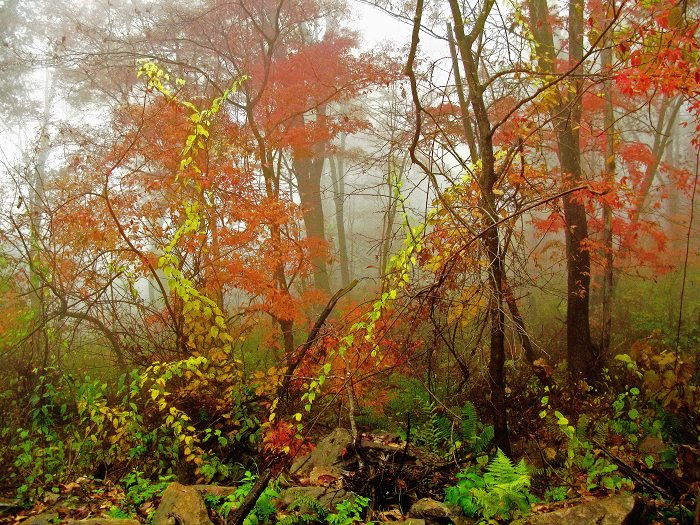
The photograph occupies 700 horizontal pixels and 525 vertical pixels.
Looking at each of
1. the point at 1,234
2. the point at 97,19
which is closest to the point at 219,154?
the point at 1,234

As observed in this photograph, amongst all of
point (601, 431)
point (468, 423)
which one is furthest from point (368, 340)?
point (601, 431)

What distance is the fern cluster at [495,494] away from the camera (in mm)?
3602

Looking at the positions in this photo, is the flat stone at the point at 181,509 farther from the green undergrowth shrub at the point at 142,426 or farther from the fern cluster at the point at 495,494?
the fern cluster at the point at 495,494

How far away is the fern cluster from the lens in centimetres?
360

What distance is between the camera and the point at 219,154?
813cm

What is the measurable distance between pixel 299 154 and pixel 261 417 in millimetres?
5881

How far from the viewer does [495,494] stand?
3732 millimetres

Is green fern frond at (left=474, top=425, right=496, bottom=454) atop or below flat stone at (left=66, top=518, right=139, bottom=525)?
below

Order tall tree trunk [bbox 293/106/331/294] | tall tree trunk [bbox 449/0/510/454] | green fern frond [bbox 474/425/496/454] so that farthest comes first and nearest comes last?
tall tree trunk [bbox 293/106/331/294] → green fern frond [bbox 474/425/496/454] → tall tree trunk [bbox 449/0/510/454]

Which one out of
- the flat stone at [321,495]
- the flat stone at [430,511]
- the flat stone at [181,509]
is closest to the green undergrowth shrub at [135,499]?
the flat stone at [181,509]

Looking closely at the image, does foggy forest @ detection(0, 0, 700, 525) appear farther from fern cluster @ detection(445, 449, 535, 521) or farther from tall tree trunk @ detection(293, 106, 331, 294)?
tall tree trunk @ detection(293, 106, 331, 294)

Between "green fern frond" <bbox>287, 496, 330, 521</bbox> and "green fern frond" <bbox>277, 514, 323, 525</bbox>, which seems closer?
"green fern frond" <bbox>277, 514, 323, 525</bbox>

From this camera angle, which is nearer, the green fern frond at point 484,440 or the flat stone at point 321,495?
the flat stone at point 321,495

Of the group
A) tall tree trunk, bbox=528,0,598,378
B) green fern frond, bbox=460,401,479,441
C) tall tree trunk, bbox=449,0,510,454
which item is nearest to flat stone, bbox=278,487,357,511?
tall tree trunk, bbox=449,0,510,454
